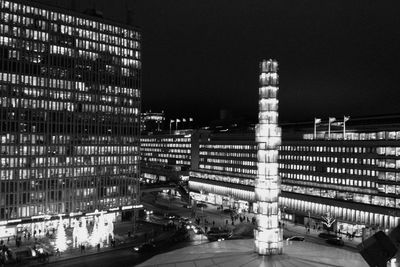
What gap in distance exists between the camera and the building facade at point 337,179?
86.6m

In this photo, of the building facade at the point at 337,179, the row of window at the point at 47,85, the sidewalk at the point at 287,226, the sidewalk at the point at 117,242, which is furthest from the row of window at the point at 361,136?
the row of window at the point at 47,85

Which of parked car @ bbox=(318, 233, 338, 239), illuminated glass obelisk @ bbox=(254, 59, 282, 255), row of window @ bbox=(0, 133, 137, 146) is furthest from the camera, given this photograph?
row of window @ bbox=(0, 133, 137, 146)

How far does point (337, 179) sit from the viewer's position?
325 ft

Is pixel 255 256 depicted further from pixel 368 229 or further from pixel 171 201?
pixel 171 201

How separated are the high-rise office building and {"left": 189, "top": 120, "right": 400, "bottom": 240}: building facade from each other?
34232mm

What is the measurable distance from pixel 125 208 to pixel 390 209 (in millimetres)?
62277

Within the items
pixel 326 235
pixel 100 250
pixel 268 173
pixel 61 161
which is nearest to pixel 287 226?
pixel 326 235

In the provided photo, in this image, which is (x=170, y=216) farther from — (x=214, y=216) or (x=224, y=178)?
(x=224, y=178)

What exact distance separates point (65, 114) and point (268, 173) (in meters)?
65.2

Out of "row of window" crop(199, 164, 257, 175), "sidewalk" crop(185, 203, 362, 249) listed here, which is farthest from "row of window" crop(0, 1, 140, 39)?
"sidewalk" crop(185, 203, 362, 249)

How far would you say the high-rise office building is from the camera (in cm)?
9550

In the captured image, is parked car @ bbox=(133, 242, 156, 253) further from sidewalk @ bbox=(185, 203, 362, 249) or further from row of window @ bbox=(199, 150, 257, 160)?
row of window @ bbox=(199, 150, 257, 160)

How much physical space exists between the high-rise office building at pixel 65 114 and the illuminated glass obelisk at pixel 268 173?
6272cm

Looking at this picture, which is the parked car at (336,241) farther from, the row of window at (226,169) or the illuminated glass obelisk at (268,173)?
the row of window at (226,169)
